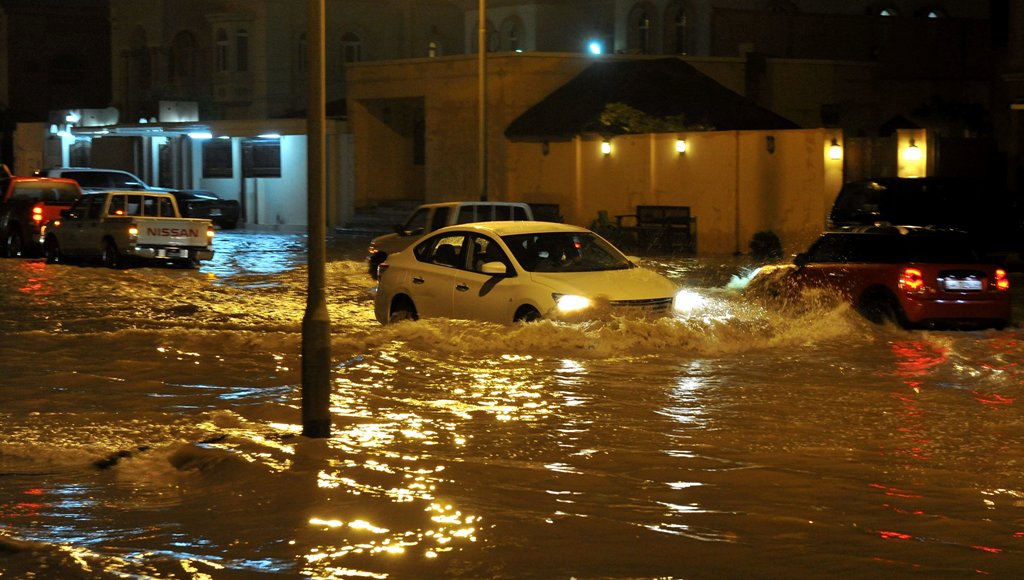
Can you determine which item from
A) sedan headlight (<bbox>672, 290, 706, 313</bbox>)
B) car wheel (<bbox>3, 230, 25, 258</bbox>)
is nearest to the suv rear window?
sedan headlight (<bbox>672, 290, 706, 313</bbox>)

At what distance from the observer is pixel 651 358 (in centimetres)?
1535

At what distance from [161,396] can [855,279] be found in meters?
8.60

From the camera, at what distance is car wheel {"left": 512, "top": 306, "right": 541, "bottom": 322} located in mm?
15562

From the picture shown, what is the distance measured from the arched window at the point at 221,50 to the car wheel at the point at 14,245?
2402cm

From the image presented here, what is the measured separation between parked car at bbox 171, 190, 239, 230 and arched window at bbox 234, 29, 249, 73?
8.57 metres

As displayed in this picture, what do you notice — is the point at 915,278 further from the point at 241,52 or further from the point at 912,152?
the point at 241,52

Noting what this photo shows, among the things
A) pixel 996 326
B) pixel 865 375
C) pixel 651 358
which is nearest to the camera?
pixel 865 375

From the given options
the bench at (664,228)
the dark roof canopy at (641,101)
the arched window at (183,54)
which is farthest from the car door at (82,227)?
the arched window at (183,54)

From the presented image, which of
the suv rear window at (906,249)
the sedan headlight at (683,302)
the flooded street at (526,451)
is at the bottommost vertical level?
the flooded street at (526,451)

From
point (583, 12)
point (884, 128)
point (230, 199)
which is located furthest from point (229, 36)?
point (884, 128)

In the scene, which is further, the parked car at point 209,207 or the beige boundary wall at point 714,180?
the parked car at point 209,207

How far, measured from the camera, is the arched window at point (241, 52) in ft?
183

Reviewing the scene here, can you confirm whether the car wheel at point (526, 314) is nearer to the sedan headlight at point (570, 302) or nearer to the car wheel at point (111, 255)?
the sedan headlight at point (570, 302)

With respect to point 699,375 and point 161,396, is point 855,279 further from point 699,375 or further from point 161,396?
point 161,396
